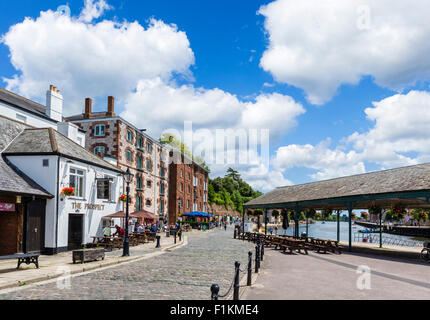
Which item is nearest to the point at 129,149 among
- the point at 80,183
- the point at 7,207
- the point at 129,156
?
the point at 129,156

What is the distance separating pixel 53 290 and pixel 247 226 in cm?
3294

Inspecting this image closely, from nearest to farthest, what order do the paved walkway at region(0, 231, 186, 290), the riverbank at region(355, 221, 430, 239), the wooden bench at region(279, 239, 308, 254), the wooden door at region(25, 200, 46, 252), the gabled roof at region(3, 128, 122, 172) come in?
the paved walkway at region(0, 231, 186, 290) → the wooden door at region(25, 200, 46, 252) → the gabled roof at region(3, 128, 122, 172) → the wooden bench at region(279, 239, 308, 254) → the riverbank at region(355, 221, 430, 239)

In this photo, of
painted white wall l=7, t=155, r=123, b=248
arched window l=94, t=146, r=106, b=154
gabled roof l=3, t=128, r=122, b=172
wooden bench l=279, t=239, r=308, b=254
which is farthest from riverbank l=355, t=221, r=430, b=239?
gabled roof l=3, t=128, r=122, b=172

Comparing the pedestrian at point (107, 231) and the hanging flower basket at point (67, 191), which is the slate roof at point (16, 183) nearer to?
the hanging flower basket at point (67, 191)

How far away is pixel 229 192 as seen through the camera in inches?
4060

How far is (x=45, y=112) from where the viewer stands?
29781 millimetres

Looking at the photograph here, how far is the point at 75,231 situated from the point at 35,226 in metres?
3.23

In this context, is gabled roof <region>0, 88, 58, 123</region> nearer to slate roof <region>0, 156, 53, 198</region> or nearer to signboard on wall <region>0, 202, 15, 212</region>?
slate roof <region>0, 156, 53, 198</region>

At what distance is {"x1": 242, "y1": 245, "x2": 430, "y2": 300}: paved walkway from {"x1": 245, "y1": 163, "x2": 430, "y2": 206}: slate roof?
5016 mm

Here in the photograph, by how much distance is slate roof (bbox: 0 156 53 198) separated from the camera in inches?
612

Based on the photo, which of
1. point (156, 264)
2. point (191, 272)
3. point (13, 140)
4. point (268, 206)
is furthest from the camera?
point (268, 206)

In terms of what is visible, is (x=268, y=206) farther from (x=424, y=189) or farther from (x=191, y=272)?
(x=191, y=272)

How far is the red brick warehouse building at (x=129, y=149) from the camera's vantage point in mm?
33719
